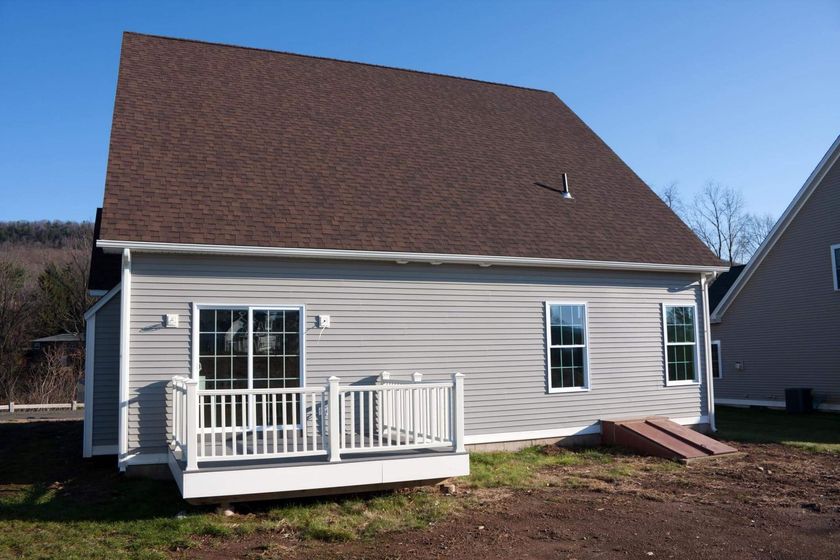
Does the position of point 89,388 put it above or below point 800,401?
above

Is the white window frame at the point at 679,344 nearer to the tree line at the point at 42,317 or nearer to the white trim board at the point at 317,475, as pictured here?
the white trim board at the point at 317,475

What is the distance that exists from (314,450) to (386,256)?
384 centimetres

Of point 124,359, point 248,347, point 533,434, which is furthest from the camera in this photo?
point 533,434

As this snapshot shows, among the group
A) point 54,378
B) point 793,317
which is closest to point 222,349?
point 793,317

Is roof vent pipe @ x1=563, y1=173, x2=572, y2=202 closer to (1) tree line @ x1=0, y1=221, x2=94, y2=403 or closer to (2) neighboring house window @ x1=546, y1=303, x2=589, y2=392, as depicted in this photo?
(2) neighboring house window @ x1=546, y1=303, x2=589, y2=392

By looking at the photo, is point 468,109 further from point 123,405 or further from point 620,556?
point 620,556

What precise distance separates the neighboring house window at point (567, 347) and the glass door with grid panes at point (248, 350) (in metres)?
4.70

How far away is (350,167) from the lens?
13211mm

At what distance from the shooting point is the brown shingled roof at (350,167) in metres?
11.1

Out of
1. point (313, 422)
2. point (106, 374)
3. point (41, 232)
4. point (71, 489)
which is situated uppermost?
point (41, 232)

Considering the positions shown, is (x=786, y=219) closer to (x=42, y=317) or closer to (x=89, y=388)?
(x=89, y=388)

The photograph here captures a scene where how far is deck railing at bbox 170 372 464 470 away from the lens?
828 centimetres

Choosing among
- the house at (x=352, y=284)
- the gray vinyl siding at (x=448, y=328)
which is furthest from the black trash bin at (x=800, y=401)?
the gray vinyl siding at (x=448, y=328)

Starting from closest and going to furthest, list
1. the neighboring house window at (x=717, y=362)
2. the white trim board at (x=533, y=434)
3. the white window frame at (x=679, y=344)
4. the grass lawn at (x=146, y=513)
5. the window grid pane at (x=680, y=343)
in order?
the grass lawn at (x=146, y=513), the white trim board at (x=533, y=434), the white window frame at (x=679, y=344), the window grid pane at (x=680, y=343), the neighboring house window at (x=717, y=362)
